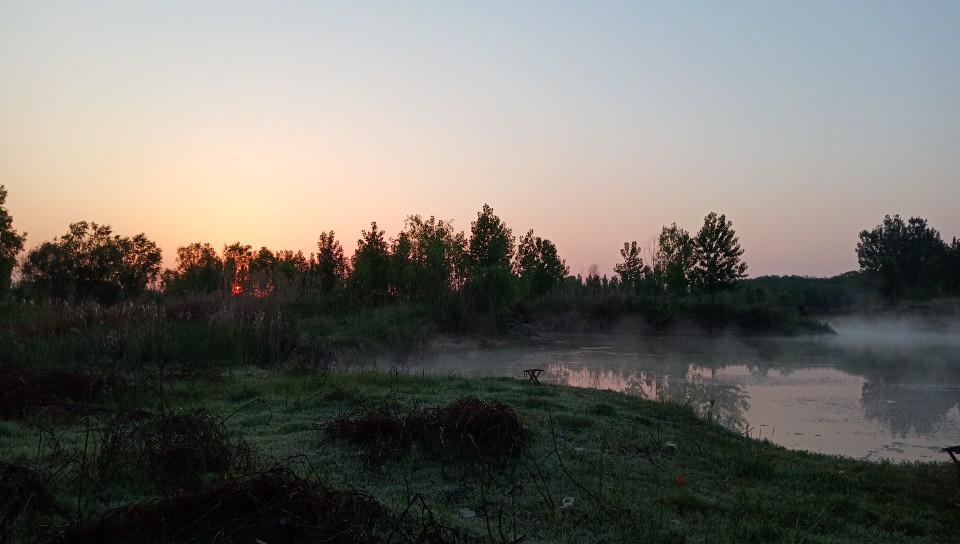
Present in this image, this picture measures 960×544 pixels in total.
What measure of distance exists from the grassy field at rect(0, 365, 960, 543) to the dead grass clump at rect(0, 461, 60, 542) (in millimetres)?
12

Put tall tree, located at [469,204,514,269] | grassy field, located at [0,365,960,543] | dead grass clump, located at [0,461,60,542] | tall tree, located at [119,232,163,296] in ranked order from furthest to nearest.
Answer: tall tree, located at [119,232,163,296] < tall tree, located at [469,204,514,269] < dead grass clump, located at [0,461,60,542] < grassy field, located at [0,365,960,543]

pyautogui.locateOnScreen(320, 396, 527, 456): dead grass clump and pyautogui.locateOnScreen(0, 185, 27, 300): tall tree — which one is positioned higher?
pyautogui.locateOnScreen(0, 185, 27, 300): tall tree

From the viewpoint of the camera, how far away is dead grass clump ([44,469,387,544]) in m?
3.68

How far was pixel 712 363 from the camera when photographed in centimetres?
2130

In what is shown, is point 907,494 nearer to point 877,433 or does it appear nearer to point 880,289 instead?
point 877,433

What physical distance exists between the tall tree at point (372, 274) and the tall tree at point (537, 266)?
10765 mm

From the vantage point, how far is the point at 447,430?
6.16 metres

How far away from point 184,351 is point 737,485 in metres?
11.5

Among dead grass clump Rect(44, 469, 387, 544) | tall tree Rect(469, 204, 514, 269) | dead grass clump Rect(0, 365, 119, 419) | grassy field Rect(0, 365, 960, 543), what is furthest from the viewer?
tall tree Rect(469, 204, 514, 269)

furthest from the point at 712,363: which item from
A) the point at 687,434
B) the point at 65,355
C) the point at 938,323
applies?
the point at 938,323

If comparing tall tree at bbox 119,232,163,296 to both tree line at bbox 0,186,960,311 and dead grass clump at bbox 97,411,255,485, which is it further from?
dead grass clump at bbox 97,411,255,485

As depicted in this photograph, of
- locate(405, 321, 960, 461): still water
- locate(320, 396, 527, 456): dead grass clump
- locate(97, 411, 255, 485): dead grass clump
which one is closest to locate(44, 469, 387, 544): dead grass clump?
locate(97, 411, 255, 485): dead grass clump

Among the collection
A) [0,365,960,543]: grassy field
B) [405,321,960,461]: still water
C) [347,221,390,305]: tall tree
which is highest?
[347,221,390,305]: tall tree

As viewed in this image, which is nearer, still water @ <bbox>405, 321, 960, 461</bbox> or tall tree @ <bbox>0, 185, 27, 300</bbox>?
still water @ <bbox>405, 321, 960, 461</bbox>
